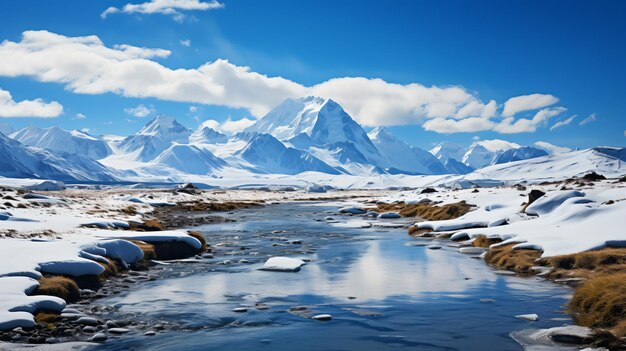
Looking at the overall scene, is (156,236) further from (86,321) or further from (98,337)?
(98,337)

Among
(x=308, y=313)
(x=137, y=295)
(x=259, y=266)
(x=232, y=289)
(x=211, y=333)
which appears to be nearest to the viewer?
(x=211, y=333)

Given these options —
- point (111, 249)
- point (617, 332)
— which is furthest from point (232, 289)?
point (617, 332)

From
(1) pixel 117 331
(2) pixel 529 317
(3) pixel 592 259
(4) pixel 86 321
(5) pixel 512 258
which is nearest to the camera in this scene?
(1) pixel 117 331

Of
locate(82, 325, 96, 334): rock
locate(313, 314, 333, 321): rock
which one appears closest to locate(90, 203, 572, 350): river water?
locate(313, 314, 333, 321): rock

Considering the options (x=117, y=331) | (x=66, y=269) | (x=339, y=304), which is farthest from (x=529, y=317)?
(x=66, y=269)

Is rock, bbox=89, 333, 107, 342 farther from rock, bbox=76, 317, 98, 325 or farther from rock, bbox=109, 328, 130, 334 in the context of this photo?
A: rock, bbox=76, 317, 98, 325

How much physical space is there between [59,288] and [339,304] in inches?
352

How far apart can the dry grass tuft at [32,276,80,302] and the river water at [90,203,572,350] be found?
1.04 meters

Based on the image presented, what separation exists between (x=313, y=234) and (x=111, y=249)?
69.7 ft

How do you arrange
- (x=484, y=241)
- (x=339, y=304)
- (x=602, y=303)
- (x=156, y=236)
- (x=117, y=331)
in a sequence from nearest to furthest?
(x=117, y=331) → (x=602, y=303) → (x=339, y=304) → (x=156, y=236) → (x=484, y=241)

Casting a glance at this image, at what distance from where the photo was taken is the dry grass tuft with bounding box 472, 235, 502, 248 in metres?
30.4

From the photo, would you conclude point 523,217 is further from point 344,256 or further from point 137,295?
point 137,295

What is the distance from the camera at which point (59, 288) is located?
658 inches

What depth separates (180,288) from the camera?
19750mm
